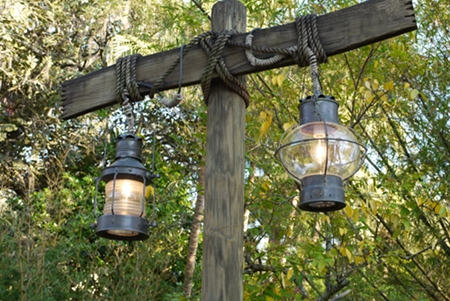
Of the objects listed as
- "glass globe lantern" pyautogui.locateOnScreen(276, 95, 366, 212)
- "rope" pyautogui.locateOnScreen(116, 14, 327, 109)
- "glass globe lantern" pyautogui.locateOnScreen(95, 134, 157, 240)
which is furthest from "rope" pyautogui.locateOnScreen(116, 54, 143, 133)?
"glass globe lantern" pyautogui.locateOnScreen(276, 95, 366, 212)

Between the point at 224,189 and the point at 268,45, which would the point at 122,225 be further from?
the point at 268,45

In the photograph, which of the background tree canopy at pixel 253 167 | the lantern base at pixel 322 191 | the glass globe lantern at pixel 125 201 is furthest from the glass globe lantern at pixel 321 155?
the background tree canopy at pixel 253 167

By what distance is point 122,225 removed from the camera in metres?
2.04

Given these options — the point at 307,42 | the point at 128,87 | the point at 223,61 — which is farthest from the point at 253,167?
the point at 307,42

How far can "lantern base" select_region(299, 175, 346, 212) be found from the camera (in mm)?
1878

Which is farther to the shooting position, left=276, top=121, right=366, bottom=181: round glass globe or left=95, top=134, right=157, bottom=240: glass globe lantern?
left=95, top=134, right=157, bottom=240: glass globe lantern

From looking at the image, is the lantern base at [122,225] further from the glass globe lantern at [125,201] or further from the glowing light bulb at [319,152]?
the glowing light bulb at [319,152]

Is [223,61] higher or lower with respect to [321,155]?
higher

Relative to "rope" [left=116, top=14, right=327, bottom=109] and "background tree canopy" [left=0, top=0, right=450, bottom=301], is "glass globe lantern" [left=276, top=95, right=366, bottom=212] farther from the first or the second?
"background tree canopy" [left=0, top=0, right=450, bottom=301]

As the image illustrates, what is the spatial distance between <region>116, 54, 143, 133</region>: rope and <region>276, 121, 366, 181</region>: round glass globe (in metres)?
0.64

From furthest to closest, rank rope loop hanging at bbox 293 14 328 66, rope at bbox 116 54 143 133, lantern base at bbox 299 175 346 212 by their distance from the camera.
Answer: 1. rope at bbox 116 54 143 133
2. rope loop hanging at bbox 293 14 328 66
3. lantern base at bbox 299 175 346 212

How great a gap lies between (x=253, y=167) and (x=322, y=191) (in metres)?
3.16

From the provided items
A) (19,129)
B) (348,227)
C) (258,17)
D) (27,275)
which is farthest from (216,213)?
(19,129)

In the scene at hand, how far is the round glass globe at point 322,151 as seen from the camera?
1896mm
